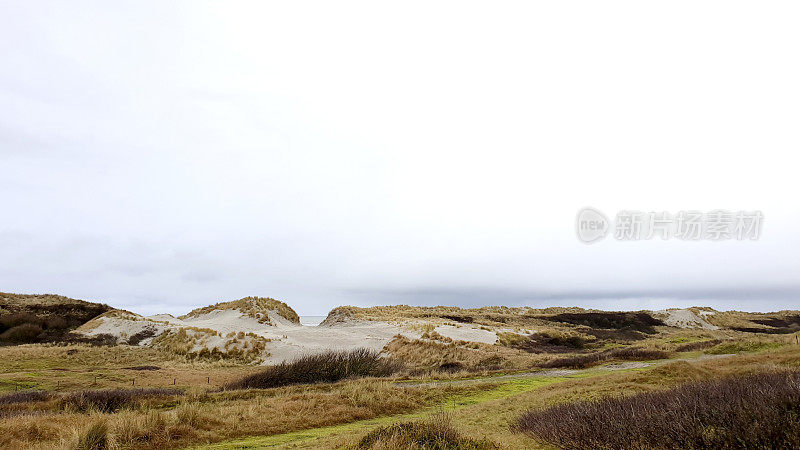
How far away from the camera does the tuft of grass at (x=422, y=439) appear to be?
7492 millimetres

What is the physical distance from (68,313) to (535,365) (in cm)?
5522

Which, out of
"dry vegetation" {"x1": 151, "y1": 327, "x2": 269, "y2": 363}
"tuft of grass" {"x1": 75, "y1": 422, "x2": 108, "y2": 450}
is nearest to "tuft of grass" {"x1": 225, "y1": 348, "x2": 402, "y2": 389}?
"dry vegetation" {"x1": 151, "y1": 327, "x2": 269, "y2": 363}

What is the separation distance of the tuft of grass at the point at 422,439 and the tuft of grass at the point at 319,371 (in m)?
15.4

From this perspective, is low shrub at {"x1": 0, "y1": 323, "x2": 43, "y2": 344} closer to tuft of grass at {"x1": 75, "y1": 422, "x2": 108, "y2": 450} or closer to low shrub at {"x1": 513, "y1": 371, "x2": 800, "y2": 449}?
tuft of grass at {"x1": 75, "y1": 422, "x2": 108, "y2": 450}

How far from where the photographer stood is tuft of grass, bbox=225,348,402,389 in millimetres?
22406

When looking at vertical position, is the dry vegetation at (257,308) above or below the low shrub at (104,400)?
below

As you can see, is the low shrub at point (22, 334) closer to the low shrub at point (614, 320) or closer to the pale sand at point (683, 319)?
the low shrub at point (614, 320)

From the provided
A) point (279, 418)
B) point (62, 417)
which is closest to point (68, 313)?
point (62, 417)

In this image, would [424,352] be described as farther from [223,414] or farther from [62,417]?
[62,417]

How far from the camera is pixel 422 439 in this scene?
7.81 metres

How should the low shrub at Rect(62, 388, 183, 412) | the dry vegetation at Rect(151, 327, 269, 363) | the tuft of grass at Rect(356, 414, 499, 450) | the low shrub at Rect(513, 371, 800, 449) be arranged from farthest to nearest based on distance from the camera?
1. the dry vegetation at Rect(151, 327, 269, 363)
2. the low shrub at Rect(62, 388, 183, 412)
3. the tuft of grass at Rect(356, 414, 499, 450)
4. the low shrub at Rect(513, 371, 800, 449)

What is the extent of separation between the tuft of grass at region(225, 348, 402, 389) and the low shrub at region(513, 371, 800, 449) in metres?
17.2

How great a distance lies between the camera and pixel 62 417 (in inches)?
460

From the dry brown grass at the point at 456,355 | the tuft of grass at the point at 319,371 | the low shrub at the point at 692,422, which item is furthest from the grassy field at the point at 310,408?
the dry brown grass at the point at 456,355
